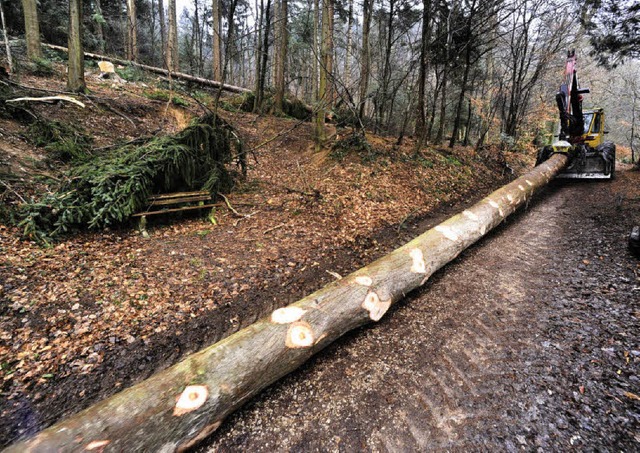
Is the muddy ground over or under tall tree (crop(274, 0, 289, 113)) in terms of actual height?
under

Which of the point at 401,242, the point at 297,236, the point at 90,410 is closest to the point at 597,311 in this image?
the point at 401,242

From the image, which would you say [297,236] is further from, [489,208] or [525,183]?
[525,183]

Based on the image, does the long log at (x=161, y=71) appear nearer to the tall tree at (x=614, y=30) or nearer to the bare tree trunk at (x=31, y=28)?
the bare tree trunk at (x=31, y=28)

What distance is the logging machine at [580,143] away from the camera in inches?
348

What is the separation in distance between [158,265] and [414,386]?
3.71m

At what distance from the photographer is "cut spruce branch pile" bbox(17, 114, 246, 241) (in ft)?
14.0

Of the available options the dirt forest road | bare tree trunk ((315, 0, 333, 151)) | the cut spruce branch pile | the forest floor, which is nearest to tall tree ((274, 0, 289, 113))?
bare tree trunk ((315, 0, 333, 151))

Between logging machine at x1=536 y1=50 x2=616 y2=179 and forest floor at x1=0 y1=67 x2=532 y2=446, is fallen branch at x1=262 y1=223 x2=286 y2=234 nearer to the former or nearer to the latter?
forest floor at x1=0 y1=67 x2=532 y2=446

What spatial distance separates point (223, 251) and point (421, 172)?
6632mm

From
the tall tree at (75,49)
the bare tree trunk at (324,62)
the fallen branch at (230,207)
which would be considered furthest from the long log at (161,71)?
the fallen branch at (230,207)

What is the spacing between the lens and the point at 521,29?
485 inches

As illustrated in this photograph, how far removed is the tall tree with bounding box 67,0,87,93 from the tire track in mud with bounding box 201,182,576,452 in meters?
9.94

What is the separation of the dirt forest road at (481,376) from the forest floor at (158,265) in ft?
3.91

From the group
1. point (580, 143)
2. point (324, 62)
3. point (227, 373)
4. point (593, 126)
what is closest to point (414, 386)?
point (227, 373)
